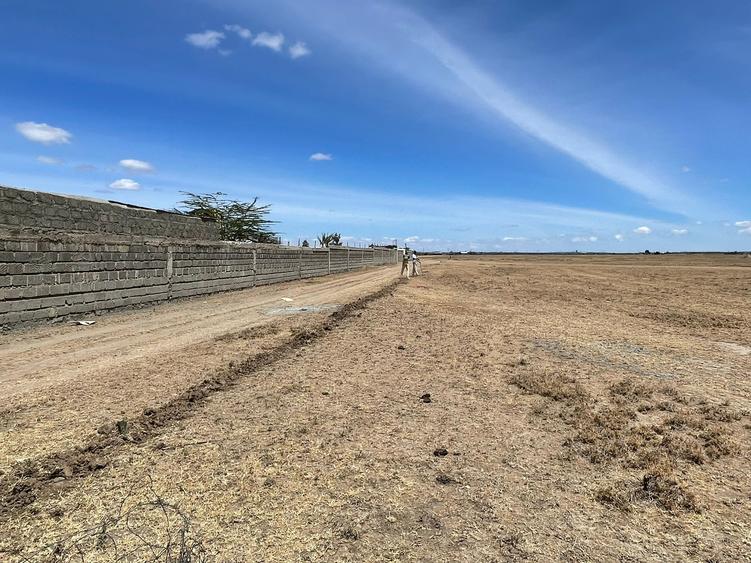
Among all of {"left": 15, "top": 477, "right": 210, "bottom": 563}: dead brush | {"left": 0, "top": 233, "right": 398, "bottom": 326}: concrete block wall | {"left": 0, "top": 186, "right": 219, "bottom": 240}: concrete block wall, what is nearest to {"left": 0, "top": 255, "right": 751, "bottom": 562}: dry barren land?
{"left": 15, "top": 477, "right": 210, "bottom": 563}: dead brush

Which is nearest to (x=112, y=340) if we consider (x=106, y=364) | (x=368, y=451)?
(x=106, y=364)

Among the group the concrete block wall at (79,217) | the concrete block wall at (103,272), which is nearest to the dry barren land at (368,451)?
the concrete block wall at (103,272)

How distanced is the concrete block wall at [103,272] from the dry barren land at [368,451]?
1.50 meters

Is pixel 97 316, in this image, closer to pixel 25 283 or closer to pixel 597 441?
pixel 25 283

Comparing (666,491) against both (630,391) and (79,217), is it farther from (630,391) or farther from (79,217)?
(79,217)

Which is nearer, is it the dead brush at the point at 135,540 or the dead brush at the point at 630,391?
the dead brush at the point at 135,540

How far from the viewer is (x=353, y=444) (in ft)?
13.4

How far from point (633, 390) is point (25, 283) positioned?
1101 cm

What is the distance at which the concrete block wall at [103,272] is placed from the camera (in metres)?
9.27

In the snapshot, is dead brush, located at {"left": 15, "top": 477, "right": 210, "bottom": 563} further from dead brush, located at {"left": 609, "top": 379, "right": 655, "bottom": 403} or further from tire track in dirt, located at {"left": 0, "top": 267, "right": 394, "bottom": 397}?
dead brush, located at {"left": 609, "top": 379, "right": 655, "bottom": 403}

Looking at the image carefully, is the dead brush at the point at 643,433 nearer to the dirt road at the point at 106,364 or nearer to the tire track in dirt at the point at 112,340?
the dirt road at the point at 106,364

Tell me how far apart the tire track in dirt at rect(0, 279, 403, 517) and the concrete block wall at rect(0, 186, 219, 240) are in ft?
23.4

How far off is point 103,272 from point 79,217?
3.15 metres

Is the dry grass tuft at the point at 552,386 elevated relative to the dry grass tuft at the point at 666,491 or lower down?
lower down
